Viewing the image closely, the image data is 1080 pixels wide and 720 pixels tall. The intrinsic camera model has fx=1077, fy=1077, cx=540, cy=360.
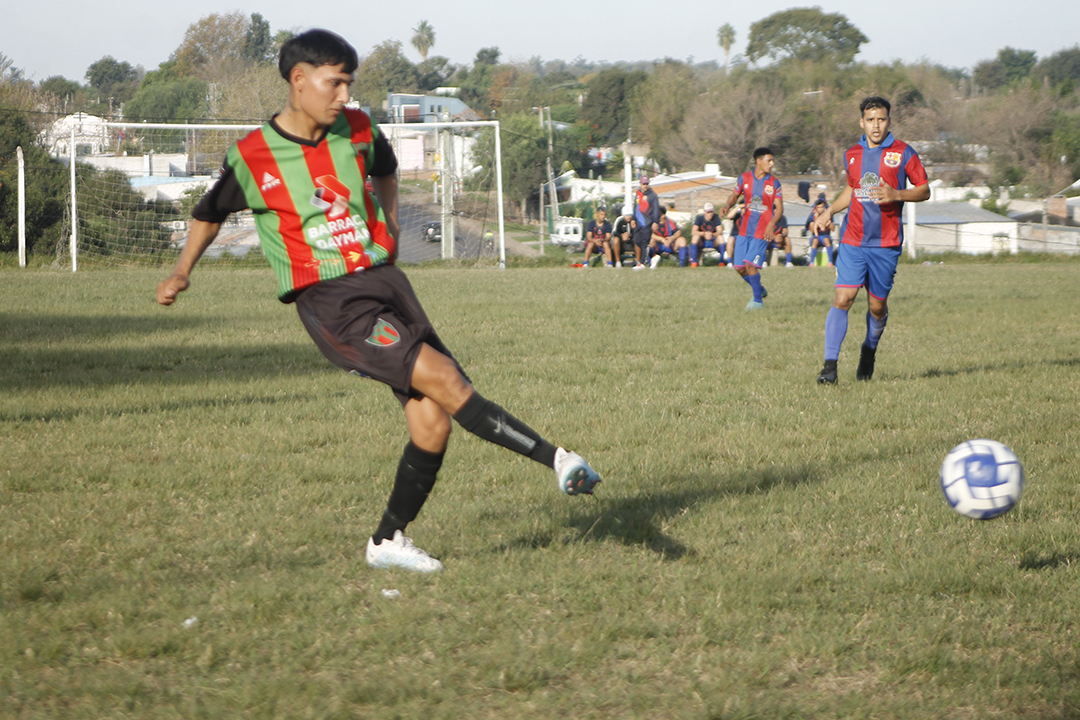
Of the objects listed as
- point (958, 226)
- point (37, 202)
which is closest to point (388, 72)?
point (958, 226)

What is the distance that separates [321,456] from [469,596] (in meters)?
2.41

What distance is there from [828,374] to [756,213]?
6.94m

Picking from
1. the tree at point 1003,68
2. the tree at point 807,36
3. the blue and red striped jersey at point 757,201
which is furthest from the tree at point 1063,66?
the blue and red striped jersey at point 757,201

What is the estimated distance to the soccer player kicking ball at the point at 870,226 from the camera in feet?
28.0

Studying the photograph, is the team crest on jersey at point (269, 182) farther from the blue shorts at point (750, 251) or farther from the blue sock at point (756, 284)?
the blue shorts at point (750, 251)

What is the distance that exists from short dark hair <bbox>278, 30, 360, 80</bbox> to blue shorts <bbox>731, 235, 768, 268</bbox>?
1146cm

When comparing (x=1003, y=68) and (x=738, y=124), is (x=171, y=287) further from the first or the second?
(x=1003, y=68)

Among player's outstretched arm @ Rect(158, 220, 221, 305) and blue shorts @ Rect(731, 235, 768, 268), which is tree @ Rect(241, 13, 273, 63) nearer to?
blue shorts @ Rect(731, 235, 768, 268)

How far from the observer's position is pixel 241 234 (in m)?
27.1

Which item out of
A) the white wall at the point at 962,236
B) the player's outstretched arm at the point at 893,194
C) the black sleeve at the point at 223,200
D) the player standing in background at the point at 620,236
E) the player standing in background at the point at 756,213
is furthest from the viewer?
the white wall at the point at 962,236

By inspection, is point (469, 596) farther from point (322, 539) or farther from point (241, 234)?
point (241, 234)

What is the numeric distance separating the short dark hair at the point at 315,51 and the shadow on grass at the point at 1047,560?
10.4ft

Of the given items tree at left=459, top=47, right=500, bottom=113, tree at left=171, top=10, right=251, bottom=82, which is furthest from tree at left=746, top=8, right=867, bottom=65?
tree at left=171, top=10, right=251, bottom=82

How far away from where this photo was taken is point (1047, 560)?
424cm
